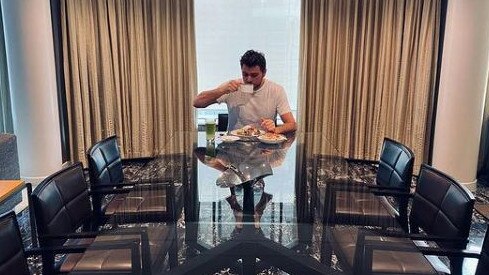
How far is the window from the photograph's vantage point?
174 inches

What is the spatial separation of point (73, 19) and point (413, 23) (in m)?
3.55

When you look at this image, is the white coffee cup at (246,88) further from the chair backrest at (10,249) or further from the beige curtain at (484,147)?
the beige curtain at (484,147)

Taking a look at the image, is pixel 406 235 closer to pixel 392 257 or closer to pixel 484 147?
pixel 392 257

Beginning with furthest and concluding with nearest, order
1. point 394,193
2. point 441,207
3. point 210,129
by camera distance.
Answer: point 210,129, point 394,193, point 441,207

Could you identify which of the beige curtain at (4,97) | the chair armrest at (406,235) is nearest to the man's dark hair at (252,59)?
the chair armrest at (406,235)

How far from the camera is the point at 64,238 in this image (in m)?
1.62

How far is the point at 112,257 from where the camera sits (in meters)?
1.67

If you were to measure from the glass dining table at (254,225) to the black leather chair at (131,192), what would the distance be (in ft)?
0.27

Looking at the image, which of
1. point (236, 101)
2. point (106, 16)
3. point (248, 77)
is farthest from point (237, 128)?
point (106, 16)

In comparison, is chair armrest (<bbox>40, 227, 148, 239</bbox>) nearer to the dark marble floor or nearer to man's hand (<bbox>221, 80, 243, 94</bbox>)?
the dark marble floor

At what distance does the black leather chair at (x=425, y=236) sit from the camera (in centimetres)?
160

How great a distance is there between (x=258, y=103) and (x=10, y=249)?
2.09 m

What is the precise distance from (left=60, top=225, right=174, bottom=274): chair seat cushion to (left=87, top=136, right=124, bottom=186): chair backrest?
0.53 metres

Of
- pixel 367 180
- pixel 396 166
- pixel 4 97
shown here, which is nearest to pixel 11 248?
pixel 396 166
